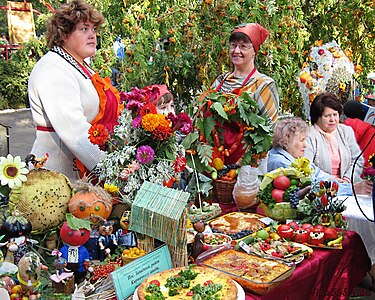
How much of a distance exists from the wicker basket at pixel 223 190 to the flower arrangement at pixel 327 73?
2219 mm

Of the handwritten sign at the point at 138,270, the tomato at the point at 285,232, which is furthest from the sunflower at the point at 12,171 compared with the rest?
the tomato at the point at 285,232

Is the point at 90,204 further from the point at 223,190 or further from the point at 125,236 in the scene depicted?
the point at 223,190

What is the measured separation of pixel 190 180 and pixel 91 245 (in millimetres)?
759

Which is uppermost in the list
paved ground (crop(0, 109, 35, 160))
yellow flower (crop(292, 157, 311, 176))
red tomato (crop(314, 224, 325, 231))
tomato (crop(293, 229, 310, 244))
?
yellow flower (crop(292, 157, 311, 176))

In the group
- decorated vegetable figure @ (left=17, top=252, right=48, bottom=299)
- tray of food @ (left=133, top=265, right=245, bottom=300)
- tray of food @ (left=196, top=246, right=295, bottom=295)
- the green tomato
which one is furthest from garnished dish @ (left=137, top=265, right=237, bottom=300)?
the green tomato

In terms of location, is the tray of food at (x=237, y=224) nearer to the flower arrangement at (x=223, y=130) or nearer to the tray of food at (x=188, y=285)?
the flower arrangement at (x=223, y=130)

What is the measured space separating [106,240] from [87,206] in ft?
0.48

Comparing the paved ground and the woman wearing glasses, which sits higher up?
the woman wearing glasses

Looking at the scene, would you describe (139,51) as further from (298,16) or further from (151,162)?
(151,162)

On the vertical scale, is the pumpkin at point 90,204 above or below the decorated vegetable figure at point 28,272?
above

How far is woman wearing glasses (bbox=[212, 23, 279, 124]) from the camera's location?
3256 mm

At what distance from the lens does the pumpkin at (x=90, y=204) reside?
184 cm

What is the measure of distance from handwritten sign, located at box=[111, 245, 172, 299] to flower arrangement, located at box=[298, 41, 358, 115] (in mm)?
3148

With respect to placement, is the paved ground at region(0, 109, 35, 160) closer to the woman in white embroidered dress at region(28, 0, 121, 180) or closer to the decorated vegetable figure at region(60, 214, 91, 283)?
the woman in white embroidered dress at region(28, 0, 121, 180)
